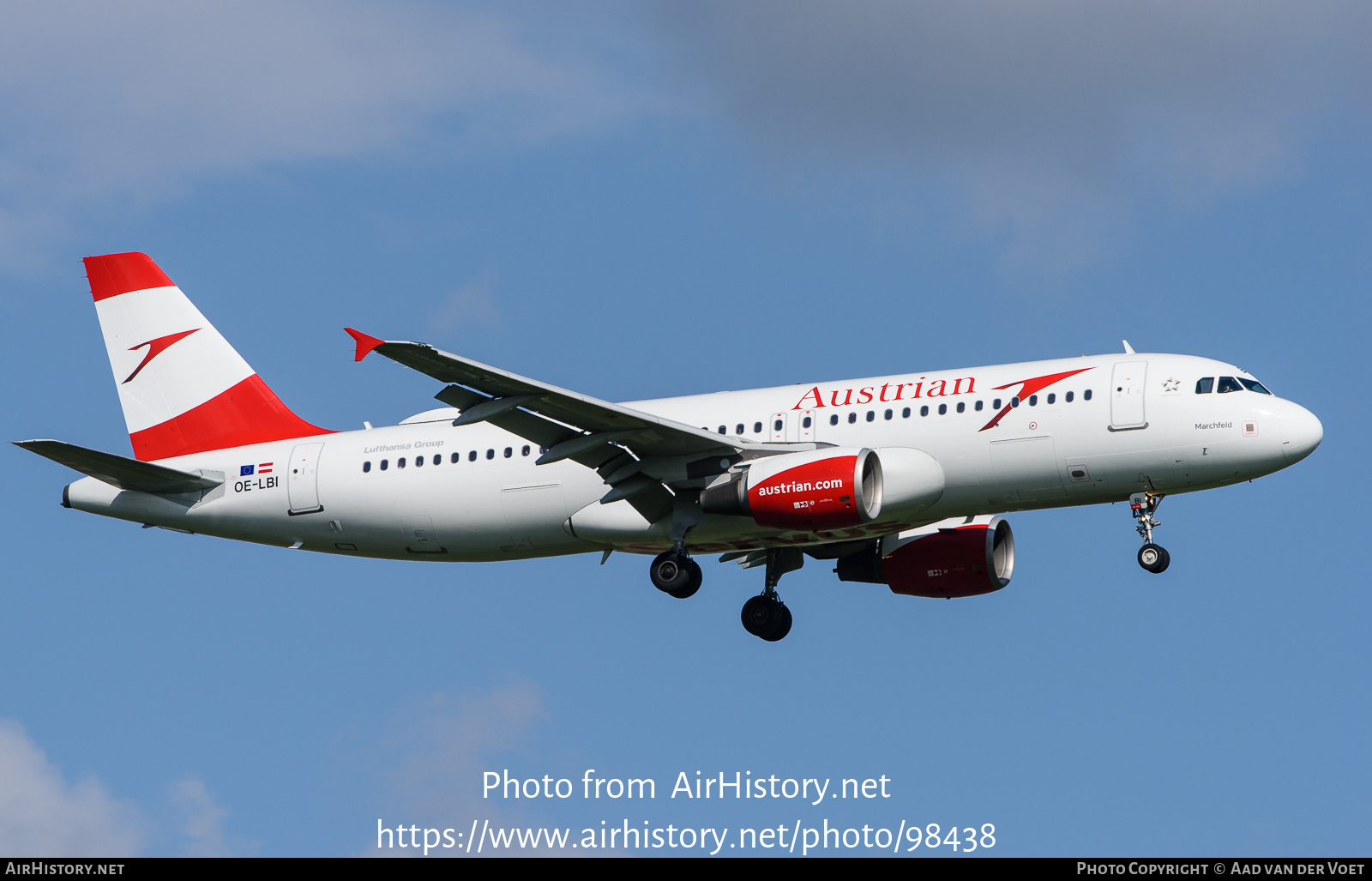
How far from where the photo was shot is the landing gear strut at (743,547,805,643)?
37.6m

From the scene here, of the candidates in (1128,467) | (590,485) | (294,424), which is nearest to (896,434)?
(1128,467)

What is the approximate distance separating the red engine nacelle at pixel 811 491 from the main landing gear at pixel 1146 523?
527cm

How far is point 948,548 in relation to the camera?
1492 inches

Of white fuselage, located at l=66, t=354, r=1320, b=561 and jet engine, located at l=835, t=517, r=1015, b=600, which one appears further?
jet engine, located at l=835, t=517, r=1015, b=600

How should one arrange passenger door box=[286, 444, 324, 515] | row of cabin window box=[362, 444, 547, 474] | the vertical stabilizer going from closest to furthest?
row of cabin window box=[362, 444, 547, 474]
passenger door box=[286, 444, 324, 515]
the vertical stabilizer

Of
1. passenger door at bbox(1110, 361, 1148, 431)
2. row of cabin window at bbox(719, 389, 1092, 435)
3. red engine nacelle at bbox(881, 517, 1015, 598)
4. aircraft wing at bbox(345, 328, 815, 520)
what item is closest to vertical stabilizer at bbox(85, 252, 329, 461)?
aircraft wing at bbox(345, 328, 815, 520)

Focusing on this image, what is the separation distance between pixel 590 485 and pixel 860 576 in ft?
25.4

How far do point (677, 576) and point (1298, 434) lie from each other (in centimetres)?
1279

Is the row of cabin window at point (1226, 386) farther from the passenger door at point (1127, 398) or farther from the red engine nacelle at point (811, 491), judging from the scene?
the red engine nacelle at point (811, 491)

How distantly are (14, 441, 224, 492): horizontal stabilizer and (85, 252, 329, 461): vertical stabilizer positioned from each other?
1.75 m

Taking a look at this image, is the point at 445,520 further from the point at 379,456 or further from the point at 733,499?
the point at 733,499

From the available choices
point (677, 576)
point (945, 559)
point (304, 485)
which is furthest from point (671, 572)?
point (304, 485)

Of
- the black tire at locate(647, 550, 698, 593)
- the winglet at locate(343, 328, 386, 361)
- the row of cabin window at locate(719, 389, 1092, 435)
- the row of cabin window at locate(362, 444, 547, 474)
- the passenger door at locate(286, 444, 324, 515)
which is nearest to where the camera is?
the winglet at locate(343, 328, 386, 361)

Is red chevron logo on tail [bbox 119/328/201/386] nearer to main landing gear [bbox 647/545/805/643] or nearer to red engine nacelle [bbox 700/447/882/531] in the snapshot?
main landing gear [bbox 647/545/805/643]
